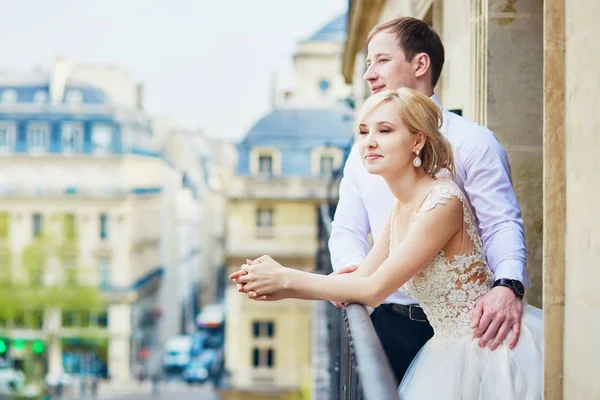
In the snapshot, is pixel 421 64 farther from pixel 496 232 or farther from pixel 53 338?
pixel 53 338

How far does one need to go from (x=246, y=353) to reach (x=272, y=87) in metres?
11.1

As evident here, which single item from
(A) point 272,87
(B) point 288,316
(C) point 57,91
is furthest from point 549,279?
(C) point 57,91

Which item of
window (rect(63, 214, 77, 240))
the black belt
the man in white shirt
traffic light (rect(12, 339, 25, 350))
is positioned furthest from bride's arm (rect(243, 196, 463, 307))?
traffic light (rect(12, 339, 25, 350))

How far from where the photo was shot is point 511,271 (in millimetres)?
2820

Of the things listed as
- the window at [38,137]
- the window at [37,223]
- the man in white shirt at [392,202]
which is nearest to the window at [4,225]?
the window at [37,223]

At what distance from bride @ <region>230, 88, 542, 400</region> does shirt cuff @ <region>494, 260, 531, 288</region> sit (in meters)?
0.04

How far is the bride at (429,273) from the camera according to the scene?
2.72 metres

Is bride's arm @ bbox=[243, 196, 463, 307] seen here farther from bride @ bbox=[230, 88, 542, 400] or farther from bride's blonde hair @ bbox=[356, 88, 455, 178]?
bride's blonde hair @ bbox=[356, 88, 455, 178]

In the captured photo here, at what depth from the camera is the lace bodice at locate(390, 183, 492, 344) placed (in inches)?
109

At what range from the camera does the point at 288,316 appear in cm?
3622

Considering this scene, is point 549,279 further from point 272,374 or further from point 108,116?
point 108,116

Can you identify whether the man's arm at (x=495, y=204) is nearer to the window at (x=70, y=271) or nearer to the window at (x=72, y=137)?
the window at (x=70, y=271)

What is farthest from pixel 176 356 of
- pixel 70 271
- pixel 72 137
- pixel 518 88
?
pixel 518 88

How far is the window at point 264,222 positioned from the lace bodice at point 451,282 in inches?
1329
